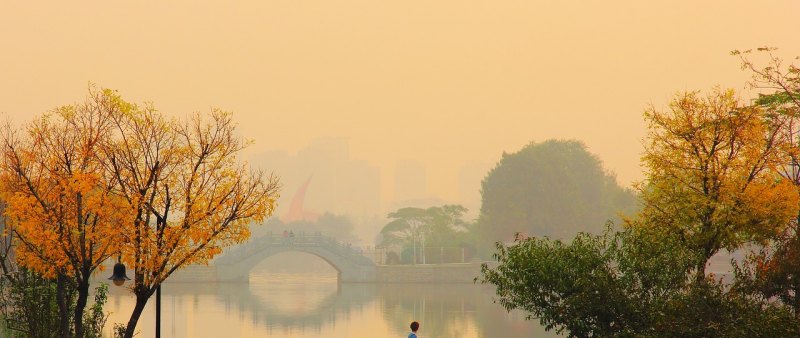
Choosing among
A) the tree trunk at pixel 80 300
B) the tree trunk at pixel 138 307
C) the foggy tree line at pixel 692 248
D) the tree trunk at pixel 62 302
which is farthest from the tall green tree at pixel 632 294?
the tree trunk at pixel 62 302

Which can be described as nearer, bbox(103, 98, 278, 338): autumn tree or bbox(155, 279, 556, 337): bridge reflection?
bbox(103, 98, 278, 338): autumn tree

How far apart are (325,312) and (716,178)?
155 feet

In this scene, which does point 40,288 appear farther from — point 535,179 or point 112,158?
point 535,179

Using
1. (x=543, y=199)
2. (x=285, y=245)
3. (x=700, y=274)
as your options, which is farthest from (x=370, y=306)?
(x=700, y=274)

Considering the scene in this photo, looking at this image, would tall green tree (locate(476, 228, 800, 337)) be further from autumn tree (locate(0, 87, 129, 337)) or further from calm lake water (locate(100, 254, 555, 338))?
calm lake water (locate(100, 254, 555, 338))

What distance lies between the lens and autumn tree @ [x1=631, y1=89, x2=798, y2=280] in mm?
27594

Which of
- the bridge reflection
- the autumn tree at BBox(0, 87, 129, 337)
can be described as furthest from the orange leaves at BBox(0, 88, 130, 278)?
the bridge reflection

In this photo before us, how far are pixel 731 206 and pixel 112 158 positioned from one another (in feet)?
53.7

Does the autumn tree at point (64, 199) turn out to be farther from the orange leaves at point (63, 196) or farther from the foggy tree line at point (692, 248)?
the foggy tree line at point (692, 248)

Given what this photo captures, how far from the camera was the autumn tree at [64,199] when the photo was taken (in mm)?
25328

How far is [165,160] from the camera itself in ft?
87.4

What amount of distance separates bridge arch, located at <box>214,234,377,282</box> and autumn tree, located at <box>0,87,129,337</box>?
76767 millimetres

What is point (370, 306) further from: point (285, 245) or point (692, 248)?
point (692, 248)

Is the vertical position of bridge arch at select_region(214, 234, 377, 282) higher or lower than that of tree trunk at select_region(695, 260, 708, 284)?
higher
